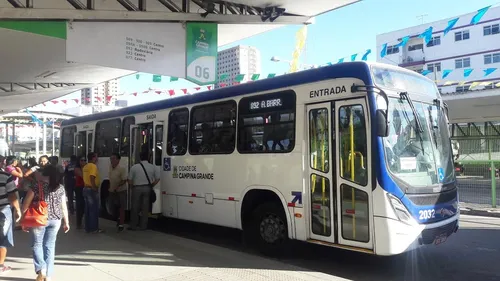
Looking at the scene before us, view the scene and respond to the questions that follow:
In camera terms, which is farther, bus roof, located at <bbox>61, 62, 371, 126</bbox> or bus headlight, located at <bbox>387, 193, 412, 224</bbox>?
bus roof, located at <bbox>61, 62, 371, 126</bbox>

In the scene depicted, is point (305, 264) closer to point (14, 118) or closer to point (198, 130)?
point (198, 130)

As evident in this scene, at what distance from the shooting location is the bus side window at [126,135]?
1142cm

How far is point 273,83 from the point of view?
299 inches

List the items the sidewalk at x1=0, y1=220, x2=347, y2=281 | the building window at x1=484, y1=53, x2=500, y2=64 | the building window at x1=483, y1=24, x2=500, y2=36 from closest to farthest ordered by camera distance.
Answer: the sidewalk at x1=0, y1=220, x2=347, y2=281, the building window at x1=483, y1=24, x2=500, y2=36, the building window at x1=484, y1=53, x2=500, y2=64

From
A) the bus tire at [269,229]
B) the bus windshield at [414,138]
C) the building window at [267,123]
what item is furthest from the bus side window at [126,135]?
the bus windshield at [414,138]

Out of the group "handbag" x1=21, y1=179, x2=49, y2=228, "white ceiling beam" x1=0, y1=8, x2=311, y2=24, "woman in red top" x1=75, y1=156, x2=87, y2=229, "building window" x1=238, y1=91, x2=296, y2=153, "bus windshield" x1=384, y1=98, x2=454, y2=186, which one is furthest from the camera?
"woman in red top" x1=75, y1=156, x2=87, y2=229

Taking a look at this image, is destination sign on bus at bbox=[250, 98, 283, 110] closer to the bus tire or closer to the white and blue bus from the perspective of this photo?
the white and blue bus

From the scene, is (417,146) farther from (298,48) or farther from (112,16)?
(298,48)

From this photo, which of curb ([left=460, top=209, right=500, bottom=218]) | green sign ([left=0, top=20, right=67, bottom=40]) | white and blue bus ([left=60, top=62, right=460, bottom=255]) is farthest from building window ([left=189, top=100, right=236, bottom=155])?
curb ([left=460, top=209, right=500, bottom=218])

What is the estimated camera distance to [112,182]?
9805 mm

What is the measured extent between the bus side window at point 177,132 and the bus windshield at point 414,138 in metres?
4.73

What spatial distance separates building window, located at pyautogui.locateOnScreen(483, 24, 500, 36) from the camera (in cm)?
4691

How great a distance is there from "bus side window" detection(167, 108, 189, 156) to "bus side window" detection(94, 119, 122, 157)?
261 centimetres

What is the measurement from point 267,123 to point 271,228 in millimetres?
1882
